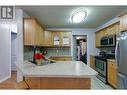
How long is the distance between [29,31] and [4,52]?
1.96m

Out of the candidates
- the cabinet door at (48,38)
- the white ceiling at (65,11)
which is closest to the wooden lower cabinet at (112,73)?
the white ceiling at (65,11)

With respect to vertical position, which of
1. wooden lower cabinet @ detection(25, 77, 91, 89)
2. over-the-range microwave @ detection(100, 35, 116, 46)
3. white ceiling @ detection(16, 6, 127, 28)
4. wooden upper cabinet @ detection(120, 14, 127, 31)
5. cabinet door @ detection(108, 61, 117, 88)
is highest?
white ceiling @ detection(16, 6, 127, 28)

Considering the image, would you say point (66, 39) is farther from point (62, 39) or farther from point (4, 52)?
point (4, 52)

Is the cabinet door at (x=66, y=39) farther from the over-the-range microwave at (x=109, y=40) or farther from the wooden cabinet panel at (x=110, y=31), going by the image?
the over-the-range microwave at (x=109, y=40)

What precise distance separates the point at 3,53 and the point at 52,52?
262cm

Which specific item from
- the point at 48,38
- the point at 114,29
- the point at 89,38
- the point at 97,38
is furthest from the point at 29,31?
the point at 89,38

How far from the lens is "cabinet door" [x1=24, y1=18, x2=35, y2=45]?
4629mm

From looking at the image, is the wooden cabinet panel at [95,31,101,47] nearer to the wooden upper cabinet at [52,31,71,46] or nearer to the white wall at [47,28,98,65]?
the white wall at [47,28,98,65]

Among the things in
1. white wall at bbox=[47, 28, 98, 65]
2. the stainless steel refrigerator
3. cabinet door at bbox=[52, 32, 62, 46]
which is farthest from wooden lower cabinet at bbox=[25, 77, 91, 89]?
white wall at bbox=[47, 28, 98, 65]

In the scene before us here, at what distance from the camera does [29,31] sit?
4.66 m

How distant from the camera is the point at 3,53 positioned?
601 cm

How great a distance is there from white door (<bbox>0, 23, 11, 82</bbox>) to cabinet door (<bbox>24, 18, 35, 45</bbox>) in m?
1.54

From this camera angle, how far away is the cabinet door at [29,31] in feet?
15.2

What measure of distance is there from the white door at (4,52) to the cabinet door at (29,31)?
1544mm
